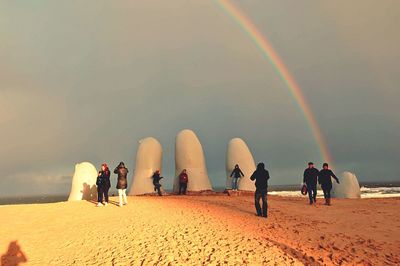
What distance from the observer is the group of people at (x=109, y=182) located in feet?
57.4

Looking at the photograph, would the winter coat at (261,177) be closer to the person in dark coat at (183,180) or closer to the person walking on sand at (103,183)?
the person walking on sand at (103,183)

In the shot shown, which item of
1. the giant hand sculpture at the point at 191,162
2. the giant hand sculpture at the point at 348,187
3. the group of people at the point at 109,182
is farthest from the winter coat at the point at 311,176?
the giant hand sculpture at the point at 348,187

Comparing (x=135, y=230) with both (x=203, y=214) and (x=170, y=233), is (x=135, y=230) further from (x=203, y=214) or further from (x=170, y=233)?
(x=203, y=214)

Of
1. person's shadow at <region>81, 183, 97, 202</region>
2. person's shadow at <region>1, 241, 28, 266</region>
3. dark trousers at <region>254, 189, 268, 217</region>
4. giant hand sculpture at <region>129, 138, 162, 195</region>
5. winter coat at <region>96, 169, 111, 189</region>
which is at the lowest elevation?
person's shadow at <region>1, 241, 28, 266</region>

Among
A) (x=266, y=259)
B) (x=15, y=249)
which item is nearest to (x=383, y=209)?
(x=266, y=259)

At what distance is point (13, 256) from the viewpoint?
11016 mm

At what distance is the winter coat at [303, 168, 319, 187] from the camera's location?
1959cm

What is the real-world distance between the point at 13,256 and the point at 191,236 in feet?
17.8

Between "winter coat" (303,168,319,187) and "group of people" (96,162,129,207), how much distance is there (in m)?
9.55

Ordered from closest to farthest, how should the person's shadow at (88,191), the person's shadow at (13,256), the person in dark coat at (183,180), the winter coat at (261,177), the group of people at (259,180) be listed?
1. the person's shadow at (13,256)
2. the winter coat at (261,177)
3. the group of people at (259,180)
4. the person's shadow at (88,191)
5. the person in dark coat at (183,180)

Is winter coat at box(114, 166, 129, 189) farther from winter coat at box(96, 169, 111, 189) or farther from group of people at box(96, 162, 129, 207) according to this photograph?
winter coat at box(96, 169, 111, 189)

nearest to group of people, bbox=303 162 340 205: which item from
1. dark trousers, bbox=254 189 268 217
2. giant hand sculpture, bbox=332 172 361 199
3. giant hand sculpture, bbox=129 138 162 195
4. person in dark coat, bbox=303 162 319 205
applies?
person in dark coat, bbox=303 162 319 205

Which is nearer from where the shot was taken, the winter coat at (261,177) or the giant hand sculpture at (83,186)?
the winter coat at (261,177)

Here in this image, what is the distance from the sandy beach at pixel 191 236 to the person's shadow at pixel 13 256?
30mm
